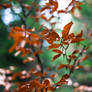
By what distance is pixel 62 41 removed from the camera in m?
0.53

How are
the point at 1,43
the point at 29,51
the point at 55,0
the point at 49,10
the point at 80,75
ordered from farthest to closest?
the point at 80,75 < the point at 1,43 < the point at 29,51 < the point at 49,10 < the point at 55,0

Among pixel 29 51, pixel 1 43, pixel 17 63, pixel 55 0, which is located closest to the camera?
pixel 55 0

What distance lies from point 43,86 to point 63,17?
43 centimetres

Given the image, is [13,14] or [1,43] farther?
[1,43]

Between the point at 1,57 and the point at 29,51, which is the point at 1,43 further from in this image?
the point at 29,51

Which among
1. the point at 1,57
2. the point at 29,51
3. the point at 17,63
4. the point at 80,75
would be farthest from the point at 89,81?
the point at 29,51

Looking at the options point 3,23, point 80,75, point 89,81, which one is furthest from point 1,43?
point 89,81

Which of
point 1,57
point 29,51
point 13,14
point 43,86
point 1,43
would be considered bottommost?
point 43,86

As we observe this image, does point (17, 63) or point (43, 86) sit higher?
point (17, 63)

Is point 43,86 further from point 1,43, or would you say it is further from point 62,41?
point 1,43

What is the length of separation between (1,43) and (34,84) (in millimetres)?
2969

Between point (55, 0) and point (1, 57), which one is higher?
point (1, 57)

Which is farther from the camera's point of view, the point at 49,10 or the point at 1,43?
the point at 1,43

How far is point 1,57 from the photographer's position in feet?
11.3
